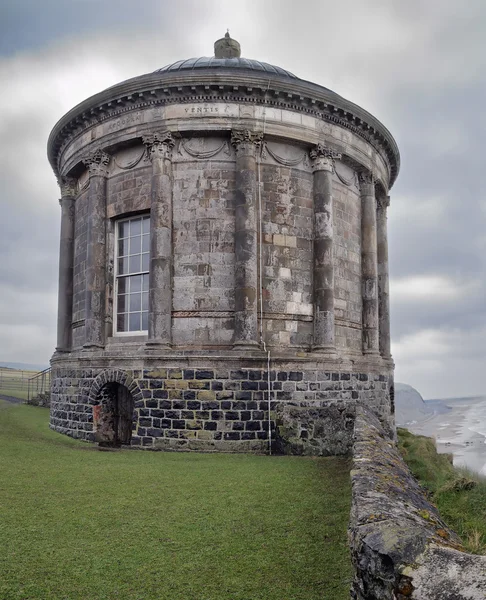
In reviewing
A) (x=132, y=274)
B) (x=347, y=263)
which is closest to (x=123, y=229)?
(x=132, y=274)

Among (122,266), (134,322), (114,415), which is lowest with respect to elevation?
(114,415)

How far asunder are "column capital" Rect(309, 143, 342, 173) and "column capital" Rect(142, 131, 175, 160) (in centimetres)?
364

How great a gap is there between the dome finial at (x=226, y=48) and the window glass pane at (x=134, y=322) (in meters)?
9.86

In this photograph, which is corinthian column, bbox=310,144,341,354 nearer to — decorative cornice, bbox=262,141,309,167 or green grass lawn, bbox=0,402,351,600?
decorative cornice, bbox=262,141,309,167

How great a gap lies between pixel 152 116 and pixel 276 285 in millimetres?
5247

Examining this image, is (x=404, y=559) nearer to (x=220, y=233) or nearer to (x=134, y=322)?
(x=220, y=233)

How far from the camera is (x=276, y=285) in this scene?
13805 mm

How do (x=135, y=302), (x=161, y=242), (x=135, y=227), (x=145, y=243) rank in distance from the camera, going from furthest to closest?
(x=135, y=227) → (x=135, y=302) → (x=145, y=243) → (x=161, y=242)

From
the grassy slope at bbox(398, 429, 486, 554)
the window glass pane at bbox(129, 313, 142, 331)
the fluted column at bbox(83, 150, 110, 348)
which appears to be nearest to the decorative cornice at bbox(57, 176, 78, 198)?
the fluted column at bbox(83, 150, 110, 348)

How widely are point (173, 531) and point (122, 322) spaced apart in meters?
9.63

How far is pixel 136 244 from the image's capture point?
1459 cm

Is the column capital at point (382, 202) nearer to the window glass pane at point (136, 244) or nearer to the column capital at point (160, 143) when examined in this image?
the column capital at point (160, 143)

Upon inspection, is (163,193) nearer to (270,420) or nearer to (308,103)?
(308,103)

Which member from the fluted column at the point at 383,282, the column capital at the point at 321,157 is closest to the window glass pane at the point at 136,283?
the column capital at the point at 321,157
